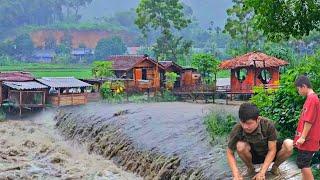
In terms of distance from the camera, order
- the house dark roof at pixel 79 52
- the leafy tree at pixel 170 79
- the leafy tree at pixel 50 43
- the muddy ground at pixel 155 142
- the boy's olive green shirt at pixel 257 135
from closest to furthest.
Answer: the boy's olive green shirt at pixel 257 135, the muddy ground at pixel 155 142, the leafy tree at pixel 170 79, the house dark roof at pixel 79 52, the leafy tree at pixel 50 43

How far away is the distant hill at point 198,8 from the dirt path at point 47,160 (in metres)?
117

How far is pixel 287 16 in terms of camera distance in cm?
1307

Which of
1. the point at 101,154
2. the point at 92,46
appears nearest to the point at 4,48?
the point at 92,46

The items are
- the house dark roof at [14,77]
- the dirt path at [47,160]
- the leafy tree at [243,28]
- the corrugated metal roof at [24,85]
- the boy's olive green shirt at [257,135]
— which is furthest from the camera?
the leafy tree at [243,28]

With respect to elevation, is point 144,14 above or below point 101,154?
above

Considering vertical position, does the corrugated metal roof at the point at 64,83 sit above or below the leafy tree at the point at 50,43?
below

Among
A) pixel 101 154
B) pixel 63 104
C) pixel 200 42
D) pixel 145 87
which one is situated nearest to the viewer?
pixel 101 154

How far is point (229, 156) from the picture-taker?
7.14 metres

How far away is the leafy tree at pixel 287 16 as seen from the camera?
12695mm

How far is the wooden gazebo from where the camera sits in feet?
104

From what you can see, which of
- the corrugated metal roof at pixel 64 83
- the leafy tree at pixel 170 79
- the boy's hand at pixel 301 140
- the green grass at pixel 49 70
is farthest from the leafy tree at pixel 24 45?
the boy's hand at pixel 301 140

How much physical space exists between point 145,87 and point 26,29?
4791 cm

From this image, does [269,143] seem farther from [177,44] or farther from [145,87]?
[177,44]

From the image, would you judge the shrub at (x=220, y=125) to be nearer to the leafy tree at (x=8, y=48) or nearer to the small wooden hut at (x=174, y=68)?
the small wooden hut at (x=174, y=68)
